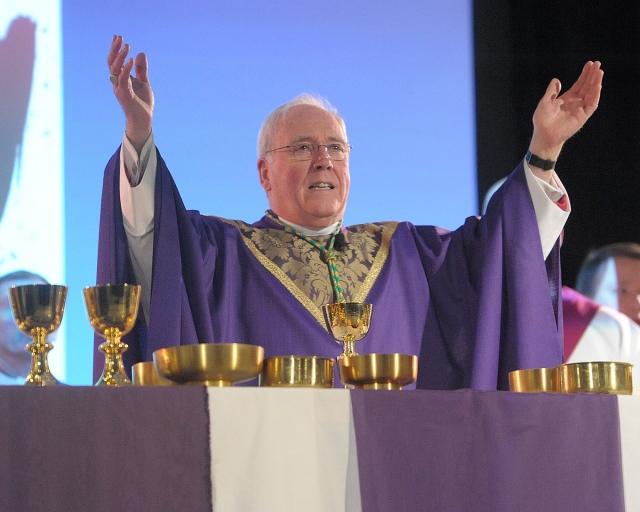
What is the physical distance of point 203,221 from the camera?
3.79 metres

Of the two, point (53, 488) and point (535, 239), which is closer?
point (53, 488)

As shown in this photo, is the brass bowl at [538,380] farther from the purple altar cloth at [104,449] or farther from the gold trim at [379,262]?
the gold trim at [379,262]

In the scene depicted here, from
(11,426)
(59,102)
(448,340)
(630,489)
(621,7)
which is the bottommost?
(630,489)

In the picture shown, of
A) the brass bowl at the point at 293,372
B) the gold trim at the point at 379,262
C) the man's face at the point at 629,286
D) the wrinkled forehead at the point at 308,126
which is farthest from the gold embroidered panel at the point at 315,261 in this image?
the man's face at the point at 629,286

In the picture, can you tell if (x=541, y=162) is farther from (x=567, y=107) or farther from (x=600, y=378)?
(x=600, y=378)

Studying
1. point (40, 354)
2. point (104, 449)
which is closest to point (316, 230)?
point (40, 354)

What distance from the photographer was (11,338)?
4.30 meters

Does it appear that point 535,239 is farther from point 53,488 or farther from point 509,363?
point 53,488

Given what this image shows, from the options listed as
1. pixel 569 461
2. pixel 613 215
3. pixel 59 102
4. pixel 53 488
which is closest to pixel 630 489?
pixel 569 461

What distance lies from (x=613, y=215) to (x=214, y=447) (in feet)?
16.0

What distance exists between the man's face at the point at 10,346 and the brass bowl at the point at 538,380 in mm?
2419

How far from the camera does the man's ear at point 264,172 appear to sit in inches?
165

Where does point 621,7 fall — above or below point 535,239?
above

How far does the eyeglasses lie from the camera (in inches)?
157
